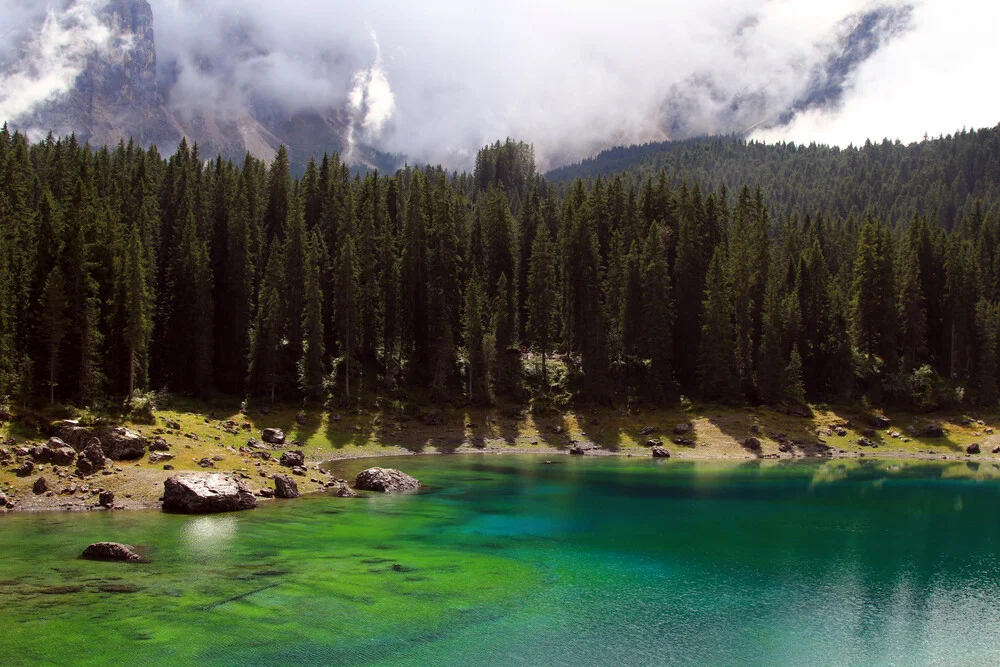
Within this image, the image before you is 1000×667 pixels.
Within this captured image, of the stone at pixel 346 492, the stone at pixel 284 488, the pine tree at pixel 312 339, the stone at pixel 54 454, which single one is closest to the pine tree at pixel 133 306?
the stone at pixel 54 454

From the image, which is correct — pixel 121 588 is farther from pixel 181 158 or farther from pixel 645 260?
pixel 181 158

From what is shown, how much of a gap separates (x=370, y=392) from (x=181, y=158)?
69.1 meters

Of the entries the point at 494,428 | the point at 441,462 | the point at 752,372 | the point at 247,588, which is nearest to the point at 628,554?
the point at 247,588

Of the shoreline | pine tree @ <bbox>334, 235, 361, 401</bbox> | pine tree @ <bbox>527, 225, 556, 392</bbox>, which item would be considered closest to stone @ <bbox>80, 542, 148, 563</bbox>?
the shoreline

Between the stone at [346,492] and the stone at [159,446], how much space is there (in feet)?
43.2

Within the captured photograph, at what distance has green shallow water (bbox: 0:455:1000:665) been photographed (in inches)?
886

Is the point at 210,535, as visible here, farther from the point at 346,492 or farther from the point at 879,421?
the point at 879,421

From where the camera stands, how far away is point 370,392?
93000 millimetres

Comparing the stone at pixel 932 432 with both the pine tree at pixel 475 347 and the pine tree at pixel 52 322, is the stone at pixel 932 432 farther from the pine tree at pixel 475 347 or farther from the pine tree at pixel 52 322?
the pine tree at pixel 52 322

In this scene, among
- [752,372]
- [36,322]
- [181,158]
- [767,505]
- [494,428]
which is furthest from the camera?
[181,158]

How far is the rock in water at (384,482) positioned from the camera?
5322cm

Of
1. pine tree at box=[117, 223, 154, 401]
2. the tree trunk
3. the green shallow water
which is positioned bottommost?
the green shallow water

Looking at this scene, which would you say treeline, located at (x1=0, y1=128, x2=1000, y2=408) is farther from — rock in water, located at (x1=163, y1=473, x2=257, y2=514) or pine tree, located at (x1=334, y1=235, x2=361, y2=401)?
rock in water, located at (x1=163, y1=473, x2=257, y2=514)

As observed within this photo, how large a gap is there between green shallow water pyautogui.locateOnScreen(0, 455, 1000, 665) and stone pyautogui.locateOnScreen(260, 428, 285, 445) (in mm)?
25772
